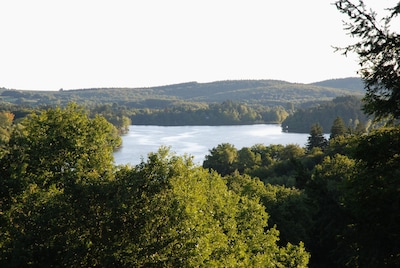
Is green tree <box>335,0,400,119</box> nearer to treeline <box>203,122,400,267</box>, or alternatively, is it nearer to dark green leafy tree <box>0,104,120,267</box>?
treeline <box>203,122,400,267</box>

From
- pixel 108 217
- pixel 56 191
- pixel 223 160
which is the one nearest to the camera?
pixel 108 217

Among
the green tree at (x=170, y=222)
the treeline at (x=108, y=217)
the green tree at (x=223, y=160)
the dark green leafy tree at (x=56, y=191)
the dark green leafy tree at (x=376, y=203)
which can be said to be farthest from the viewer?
the green tree at (x=223, y=160)

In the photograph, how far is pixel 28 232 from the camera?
58.7 feet

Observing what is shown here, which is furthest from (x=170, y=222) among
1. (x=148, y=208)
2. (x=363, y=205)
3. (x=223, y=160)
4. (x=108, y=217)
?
(x=223, y=160)

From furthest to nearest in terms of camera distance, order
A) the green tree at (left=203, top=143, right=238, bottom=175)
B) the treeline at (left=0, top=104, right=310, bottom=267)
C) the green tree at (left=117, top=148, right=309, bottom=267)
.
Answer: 1. the green tree at (left=203, top=143, right=238, bottom=175)
2. the treeline at (left=0, top=104, right=310, bottom=267)
3. the green tree at (left=117, top=148, right=309, bottom=267)

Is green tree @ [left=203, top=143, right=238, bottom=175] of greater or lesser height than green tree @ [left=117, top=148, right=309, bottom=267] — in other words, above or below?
below

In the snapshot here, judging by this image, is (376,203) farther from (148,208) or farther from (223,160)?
(223,160)

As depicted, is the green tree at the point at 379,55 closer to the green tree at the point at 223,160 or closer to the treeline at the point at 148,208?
the treeline at the point at 148,208

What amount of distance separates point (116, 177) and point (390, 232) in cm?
1181

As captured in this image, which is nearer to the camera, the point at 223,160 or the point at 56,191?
the point at 56,191

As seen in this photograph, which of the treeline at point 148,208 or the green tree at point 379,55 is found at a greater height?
the green tree at point 379,55

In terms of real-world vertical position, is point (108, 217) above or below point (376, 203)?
below

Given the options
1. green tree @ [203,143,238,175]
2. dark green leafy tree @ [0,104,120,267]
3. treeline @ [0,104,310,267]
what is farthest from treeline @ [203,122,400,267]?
green tree @ [203,143,238,175]

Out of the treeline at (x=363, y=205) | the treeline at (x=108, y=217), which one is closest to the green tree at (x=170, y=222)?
the treeline at (x=108, y=217)
